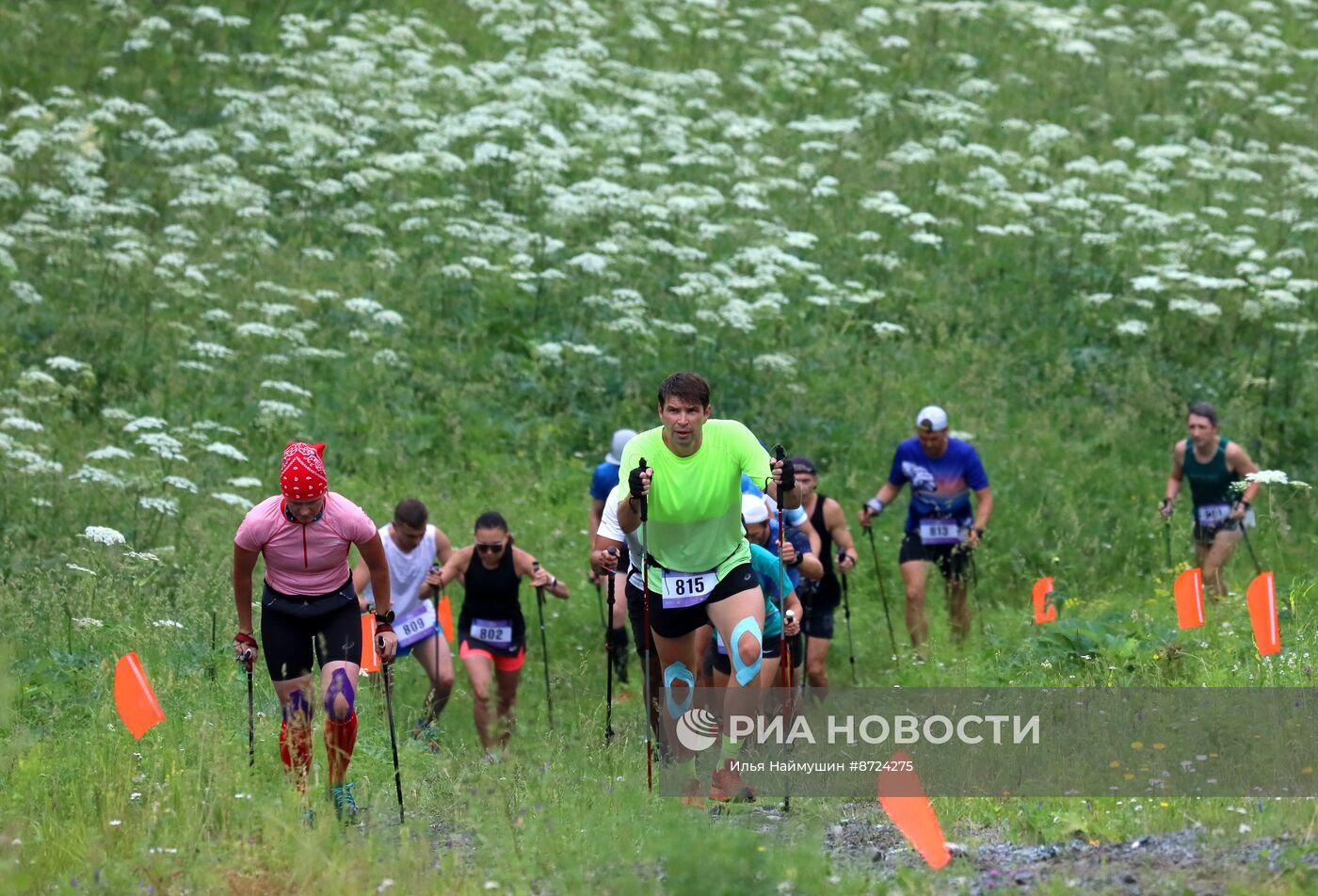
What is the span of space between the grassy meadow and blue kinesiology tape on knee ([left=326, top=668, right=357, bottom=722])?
1.64 ft

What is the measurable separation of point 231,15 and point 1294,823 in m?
22.6

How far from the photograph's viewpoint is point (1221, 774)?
7.71m

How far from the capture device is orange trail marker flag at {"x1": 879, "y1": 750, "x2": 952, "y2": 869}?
20.8ft

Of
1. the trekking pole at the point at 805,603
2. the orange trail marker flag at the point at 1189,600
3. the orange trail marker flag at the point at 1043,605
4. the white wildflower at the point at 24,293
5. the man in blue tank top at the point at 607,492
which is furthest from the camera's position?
the white wildflower at the point at 24,293

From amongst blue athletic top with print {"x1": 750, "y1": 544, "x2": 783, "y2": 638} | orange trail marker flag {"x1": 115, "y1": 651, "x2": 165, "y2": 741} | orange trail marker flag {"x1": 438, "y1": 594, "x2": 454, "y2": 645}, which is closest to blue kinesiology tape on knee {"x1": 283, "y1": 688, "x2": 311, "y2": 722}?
orange trail marker flag {"x1": 115, "y1": 651, "x2": 165, "y2": 741}

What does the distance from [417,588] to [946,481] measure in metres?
4.63

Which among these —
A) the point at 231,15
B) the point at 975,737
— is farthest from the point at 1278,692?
the point at 231,15

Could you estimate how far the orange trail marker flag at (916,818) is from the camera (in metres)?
6.33

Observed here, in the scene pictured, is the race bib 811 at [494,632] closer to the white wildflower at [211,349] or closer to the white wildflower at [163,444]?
the white wildflower at [163,444]

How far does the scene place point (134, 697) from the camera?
802 cm

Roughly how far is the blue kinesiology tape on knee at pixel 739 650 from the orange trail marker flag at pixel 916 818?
1550mm

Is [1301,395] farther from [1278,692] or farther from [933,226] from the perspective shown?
[1278,692]

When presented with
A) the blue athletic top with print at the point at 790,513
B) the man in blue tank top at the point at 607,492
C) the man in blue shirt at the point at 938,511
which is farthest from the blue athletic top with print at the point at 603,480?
the blue athletic top with print at the point at 790,513
